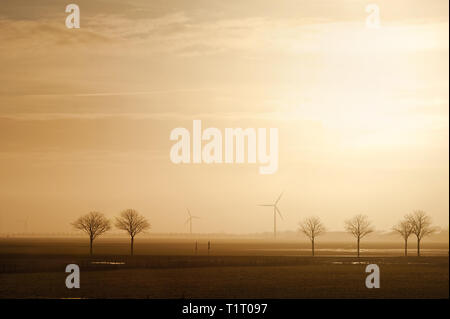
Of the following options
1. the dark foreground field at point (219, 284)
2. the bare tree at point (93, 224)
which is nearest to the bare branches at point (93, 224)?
the bare tree at point (93, 224)

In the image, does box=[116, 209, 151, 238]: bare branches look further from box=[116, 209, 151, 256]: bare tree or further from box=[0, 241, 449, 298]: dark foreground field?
box=[0, 241, 449, 298]: dark foreground field

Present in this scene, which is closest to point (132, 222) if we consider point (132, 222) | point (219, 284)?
point (132, 222)

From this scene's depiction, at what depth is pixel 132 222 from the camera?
140 meters

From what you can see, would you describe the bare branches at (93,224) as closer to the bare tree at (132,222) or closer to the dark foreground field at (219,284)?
the bare tree at (132,222)

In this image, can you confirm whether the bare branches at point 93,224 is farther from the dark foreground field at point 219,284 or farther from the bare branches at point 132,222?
the dark foreground field at point 219,284

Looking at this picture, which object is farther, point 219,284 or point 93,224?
point 93,224

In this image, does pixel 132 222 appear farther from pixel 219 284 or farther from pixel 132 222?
pixel 219 284

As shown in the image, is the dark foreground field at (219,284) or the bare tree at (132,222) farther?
the bare tree at (132,222)

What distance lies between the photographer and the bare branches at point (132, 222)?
13725 centimetres

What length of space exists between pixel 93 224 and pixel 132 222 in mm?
8812

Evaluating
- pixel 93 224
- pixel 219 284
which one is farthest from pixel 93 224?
pixel 219 284

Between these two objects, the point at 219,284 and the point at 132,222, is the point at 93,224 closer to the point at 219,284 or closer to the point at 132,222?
the point at 132,222
